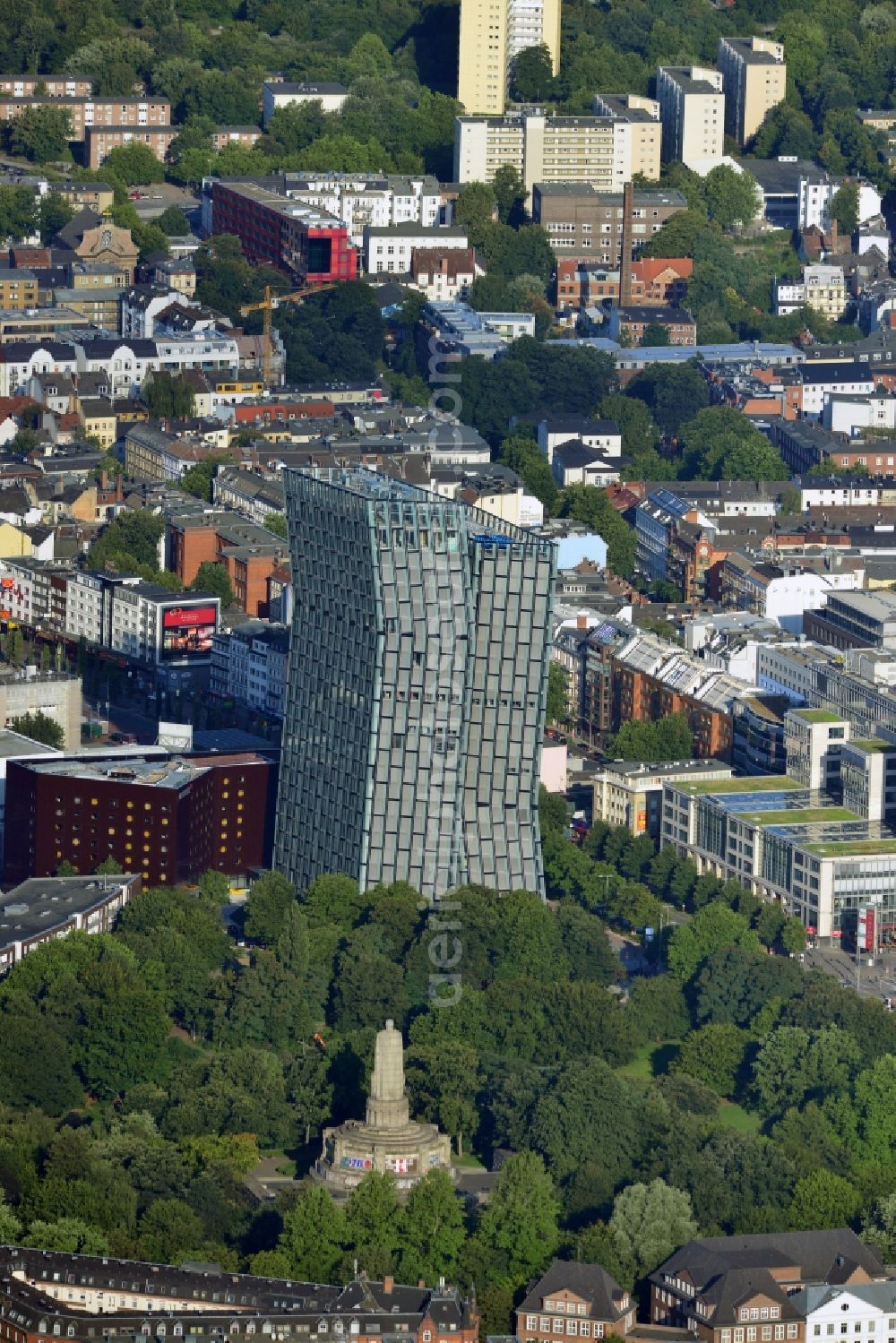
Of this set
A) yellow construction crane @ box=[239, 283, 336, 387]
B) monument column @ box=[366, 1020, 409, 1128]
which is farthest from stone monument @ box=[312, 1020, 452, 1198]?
yellow construction crane @ box=[239, 283, 336, 387]

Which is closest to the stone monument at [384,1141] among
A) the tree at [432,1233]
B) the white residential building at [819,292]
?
the tree at [432,1233]

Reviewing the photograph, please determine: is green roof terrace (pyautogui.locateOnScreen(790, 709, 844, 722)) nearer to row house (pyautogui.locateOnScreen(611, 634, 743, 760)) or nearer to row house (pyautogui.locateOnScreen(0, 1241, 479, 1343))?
row house (pyautogui.locateOnScreen(611, 634, 743, 760))

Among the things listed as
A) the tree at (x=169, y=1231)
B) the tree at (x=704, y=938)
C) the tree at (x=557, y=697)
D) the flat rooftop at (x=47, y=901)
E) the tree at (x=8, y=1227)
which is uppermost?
the tree at (x=557, y=697)

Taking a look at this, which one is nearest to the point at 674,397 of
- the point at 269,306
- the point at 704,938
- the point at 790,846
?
the point at 269,306

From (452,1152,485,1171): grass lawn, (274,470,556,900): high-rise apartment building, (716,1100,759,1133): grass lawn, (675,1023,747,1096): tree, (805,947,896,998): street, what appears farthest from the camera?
(274,470,556,900): high-rise apartment building

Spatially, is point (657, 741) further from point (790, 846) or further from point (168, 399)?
point (168, 399)

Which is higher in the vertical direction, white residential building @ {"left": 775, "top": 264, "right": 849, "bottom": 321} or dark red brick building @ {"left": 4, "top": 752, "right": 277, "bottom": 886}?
white residential building @ {"left": 775, "top": 264, "right": 849, "bottom": 321}

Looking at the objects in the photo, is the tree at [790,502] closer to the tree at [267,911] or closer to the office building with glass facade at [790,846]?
the office building with glass facade at [790,846]
